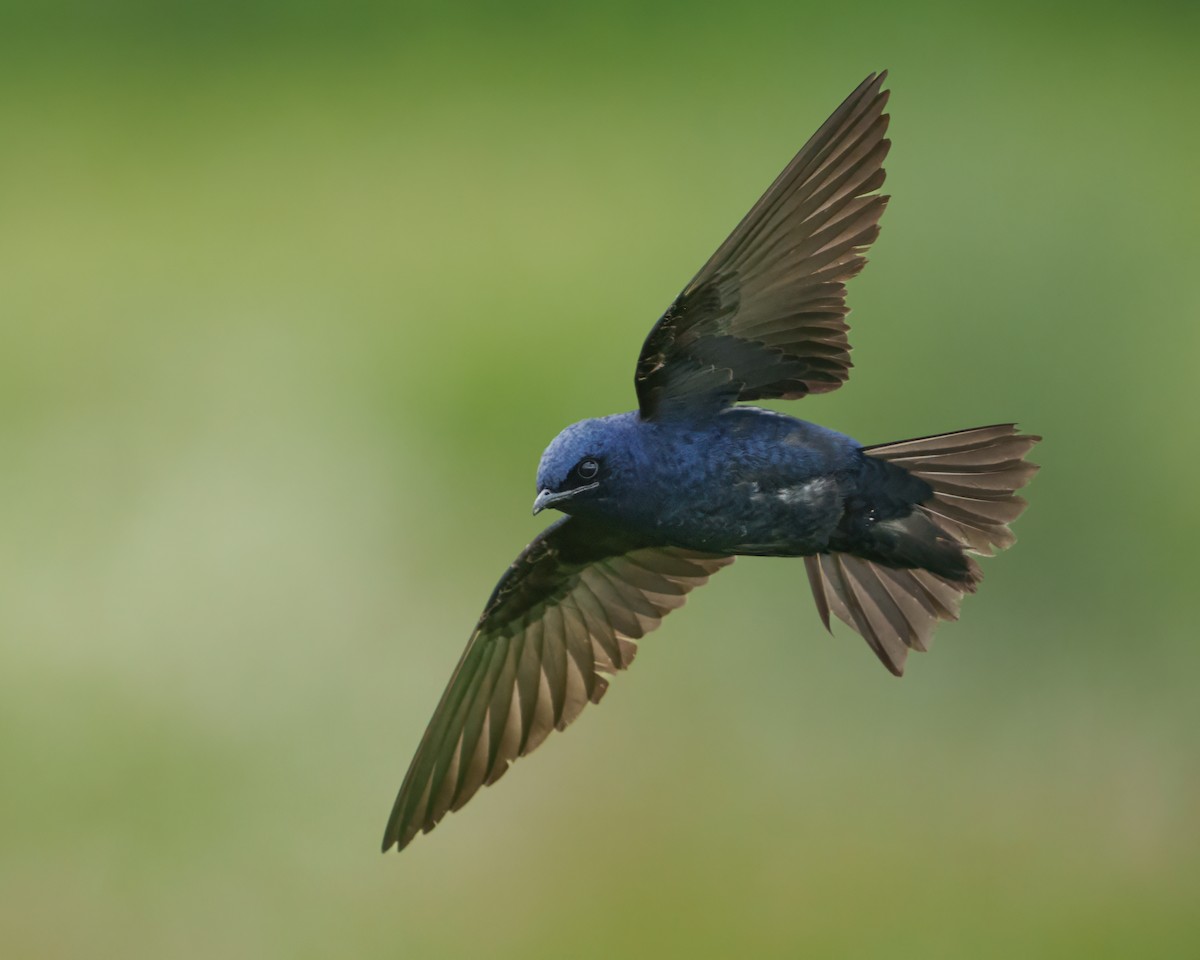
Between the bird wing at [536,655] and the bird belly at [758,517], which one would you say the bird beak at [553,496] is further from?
the bird wing at [536,655]

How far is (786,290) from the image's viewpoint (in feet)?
10.5

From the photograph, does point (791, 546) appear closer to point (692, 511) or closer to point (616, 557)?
point (692, 511)

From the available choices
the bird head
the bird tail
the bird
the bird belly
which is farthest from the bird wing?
the bird head

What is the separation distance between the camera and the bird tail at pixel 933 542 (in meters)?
3.32

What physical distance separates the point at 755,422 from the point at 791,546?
228 mm

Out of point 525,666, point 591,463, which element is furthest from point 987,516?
point 525,666

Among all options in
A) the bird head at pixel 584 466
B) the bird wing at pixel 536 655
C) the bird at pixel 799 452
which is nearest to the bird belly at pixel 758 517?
the bird at pixel 799 452

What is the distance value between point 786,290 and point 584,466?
476 mm

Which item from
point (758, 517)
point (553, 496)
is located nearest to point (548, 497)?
point (553, 496)

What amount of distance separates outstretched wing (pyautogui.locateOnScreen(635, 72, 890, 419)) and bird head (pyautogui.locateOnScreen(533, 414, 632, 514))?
0.55 feet

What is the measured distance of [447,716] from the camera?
3.91 metres

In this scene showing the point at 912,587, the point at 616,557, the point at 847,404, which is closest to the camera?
the point at 912,587

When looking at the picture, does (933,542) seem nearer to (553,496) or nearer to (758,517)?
(758,517)

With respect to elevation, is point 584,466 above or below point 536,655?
above
